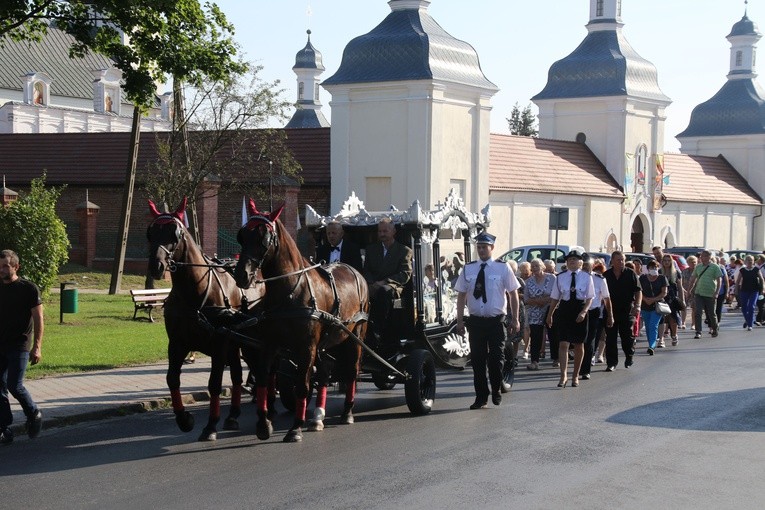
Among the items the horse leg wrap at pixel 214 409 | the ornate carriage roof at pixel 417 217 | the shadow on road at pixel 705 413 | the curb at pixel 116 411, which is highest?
the ornate carriage roof at pixel 417 217

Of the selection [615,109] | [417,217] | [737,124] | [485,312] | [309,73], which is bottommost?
[485,312]

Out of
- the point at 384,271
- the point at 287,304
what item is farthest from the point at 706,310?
the point at 287,304

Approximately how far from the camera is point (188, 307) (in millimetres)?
10961

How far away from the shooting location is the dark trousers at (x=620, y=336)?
17.9 meters

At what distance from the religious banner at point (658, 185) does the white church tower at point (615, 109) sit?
6 centimetres

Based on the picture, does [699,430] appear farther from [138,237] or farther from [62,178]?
[62,178]

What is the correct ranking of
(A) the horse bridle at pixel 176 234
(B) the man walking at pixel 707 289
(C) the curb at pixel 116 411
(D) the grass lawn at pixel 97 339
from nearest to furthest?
(A) the horse bridle at pixel 176 234, (C) the curb at pixel 116 411, (D) the grass lawn at pixel 97 339, (B) the man walking at pixel 707 289

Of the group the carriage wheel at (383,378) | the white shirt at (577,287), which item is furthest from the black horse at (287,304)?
the white shirt at (577,287)

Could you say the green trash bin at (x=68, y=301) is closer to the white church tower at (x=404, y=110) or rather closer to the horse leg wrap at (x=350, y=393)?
the horse leg wrap at (x=350, y=393)

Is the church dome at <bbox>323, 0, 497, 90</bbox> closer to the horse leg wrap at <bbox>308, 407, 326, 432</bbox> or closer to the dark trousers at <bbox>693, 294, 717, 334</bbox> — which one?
the dark trousers at <bbox>693, 294, 717, 334</bbox>

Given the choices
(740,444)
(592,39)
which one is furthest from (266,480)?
(592,39)

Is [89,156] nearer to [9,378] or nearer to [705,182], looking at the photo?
[705,182]

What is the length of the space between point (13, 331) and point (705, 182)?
5384 cm

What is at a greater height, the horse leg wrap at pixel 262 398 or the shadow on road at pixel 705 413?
the horse leg wrap at pixel 262 398
